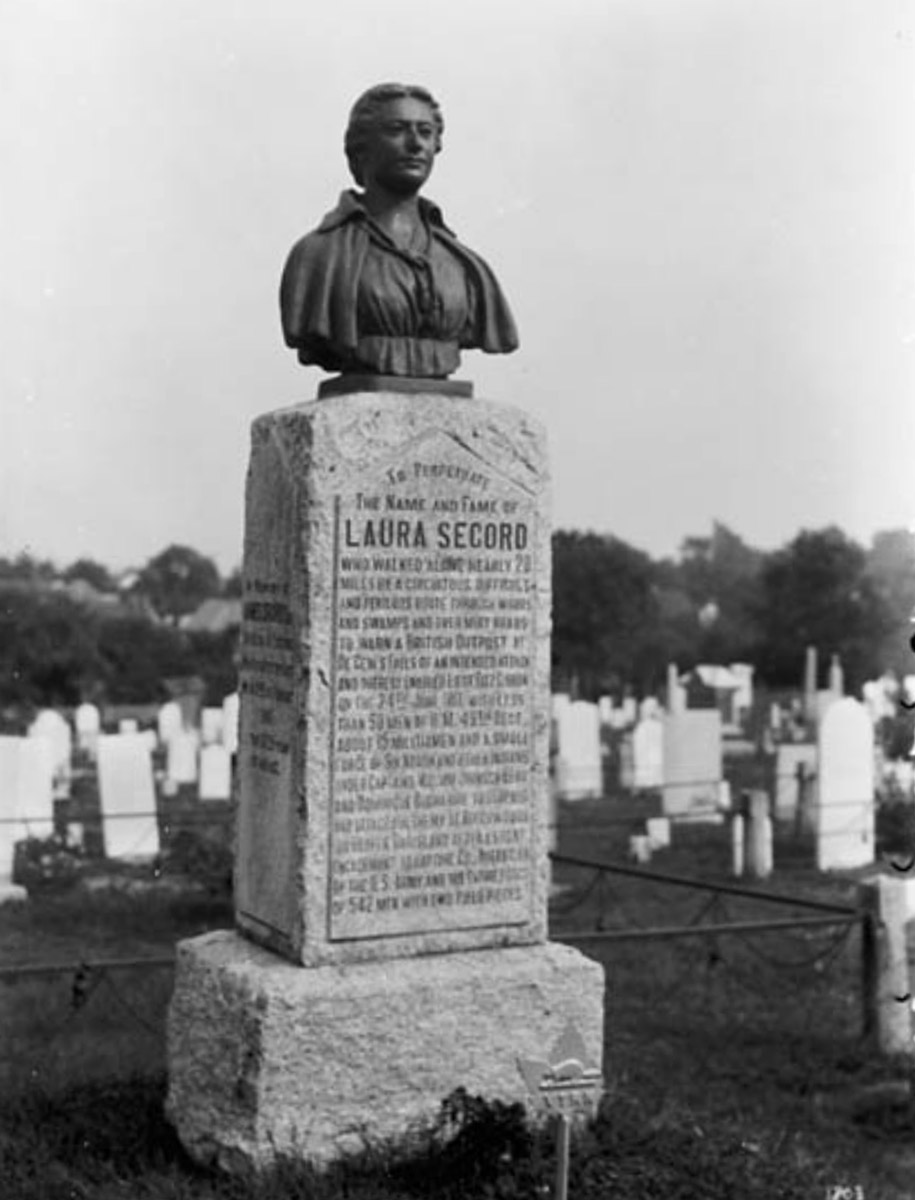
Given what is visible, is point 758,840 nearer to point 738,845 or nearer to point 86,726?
point 738,845

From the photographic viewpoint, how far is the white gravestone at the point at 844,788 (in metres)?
14.3

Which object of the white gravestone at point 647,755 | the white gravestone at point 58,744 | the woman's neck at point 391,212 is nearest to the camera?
the woman's neck at point 391,212

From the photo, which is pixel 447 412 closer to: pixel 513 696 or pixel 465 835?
pixel 513 696

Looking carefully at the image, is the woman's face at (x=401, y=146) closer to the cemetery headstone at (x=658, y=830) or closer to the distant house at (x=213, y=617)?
the cemetery headstone at (x=658, y=830)

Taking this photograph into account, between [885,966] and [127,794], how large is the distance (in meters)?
7.18

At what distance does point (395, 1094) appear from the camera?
5.48 m

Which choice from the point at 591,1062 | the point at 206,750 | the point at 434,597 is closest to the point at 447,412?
the point at 434,597

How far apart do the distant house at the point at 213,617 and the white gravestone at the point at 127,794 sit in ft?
74.3

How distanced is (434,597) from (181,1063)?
191 cm

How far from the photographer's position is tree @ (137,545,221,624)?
4469cm

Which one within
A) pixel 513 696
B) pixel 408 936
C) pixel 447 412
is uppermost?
pixel 447 412

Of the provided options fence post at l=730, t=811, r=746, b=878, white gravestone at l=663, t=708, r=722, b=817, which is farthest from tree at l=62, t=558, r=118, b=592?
fence post at l=730, t=811, r=746, b=878

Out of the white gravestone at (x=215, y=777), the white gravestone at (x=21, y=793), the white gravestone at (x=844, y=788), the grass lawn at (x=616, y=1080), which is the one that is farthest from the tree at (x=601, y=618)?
the white gravestone at (x=21, y=793)

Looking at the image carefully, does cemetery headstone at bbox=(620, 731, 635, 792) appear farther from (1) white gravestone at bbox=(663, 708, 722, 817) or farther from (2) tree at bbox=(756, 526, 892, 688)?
(2) tree at bbox=(756, 526, 892, 688)
